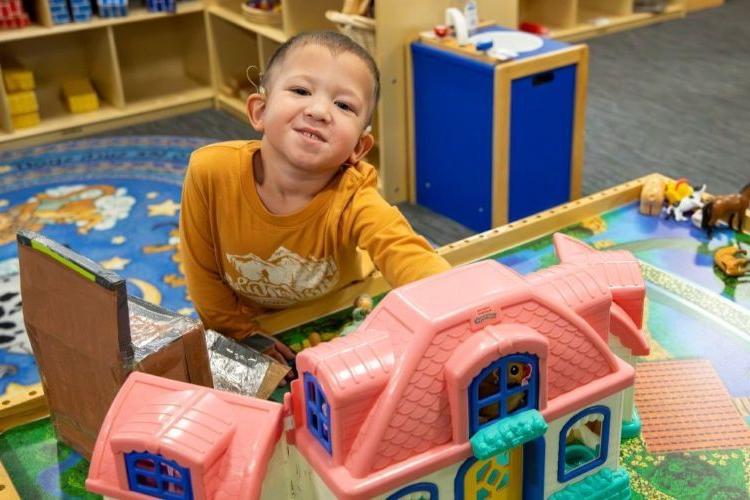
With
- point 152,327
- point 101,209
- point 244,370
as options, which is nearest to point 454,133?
point 101,209

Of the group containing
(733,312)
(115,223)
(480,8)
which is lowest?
(115,223)

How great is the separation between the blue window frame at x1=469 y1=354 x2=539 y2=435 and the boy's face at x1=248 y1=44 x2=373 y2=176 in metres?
0.44

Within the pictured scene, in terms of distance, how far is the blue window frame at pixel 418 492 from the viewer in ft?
2.35

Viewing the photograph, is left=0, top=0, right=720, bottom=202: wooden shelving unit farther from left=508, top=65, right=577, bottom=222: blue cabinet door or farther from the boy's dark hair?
the boy's dark hair

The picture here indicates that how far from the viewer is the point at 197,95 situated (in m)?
3.36

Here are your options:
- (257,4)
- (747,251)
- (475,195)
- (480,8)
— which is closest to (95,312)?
(747,251)

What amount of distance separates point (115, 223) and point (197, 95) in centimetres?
107

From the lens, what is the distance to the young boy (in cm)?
107

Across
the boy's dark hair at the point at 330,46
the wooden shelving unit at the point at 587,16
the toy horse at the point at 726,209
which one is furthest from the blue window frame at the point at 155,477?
the wooden shelving unit at the point at 587,16

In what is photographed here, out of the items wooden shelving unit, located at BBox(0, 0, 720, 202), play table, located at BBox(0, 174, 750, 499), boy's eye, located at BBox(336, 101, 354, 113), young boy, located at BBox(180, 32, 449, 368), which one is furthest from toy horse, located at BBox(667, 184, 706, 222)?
wooden shelving unit, located at BBox(0, 0, 720, 202)

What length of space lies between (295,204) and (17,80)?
7.26 feet

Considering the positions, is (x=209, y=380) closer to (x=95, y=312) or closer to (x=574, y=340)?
(x=95, y=312)

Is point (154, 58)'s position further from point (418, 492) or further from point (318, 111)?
point (418, 492)

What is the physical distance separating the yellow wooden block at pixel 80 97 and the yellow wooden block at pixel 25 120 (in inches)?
6.0
